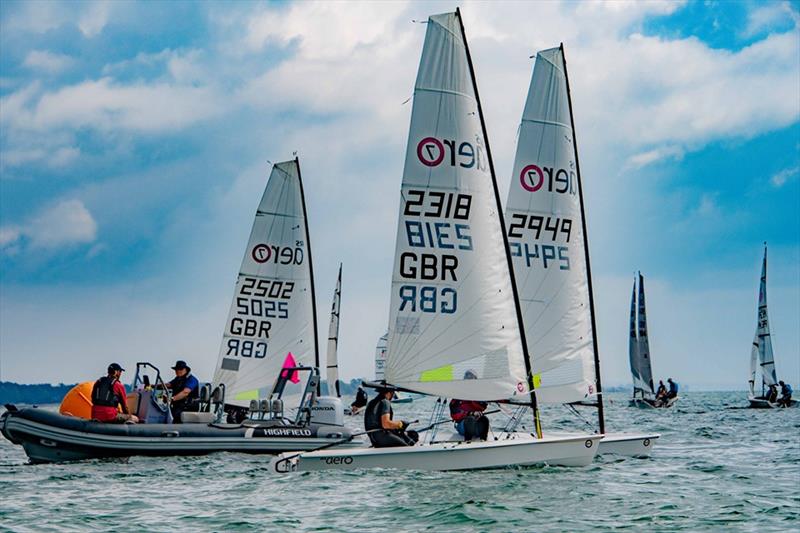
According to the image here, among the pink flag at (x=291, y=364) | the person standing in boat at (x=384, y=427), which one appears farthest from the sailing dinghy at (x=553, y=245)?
the pink flag at (x=291, y=364)

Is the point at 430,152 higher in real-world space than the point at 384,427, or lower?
higher

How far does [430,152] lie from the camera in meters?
18.8

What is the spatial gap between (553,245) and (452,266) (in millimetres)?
4906

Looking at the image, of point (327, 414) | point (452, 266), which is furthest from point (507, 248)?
point (327, 414)

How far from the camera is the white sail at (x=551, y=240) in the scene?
22484 mm

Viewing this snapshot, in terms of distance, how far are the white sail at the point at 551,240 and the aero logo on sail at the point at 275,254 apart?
314 inches

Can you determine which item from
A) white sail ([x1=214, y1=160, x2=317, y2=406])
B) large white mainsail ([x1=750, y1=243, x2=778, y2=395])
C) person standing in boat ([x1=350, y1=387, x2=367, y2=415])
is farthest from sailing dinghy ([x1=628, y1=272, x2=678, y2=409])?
white sail ([x1=214, y1=160, x2=317, y2=406])

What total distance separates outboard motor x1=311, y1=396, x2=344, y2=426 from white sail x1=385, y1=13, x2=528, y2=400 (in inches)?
172

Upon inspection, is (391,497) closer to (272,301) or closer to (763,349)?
(272,301)

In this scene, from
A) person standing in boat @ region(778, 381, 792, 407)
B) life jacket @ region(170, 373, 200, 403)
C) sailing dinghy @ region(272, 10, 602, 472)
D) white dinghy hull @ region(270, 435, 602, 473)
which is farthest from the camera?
person standing in boat @ region(778, 381, 792, 407)

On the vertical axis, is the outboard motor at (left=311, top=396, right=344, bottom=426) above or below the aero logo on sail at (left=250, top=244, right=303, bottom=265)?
below

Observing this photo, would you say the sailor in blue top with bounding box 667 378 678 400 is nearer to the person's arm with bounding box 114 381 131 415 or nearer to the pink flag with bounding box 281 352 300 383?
the pink flag with bounding box 281 352 300 383

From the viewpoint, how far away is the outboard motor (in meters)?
22.5

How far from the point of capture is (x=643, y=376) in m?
62.2
